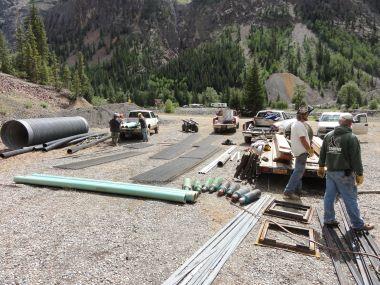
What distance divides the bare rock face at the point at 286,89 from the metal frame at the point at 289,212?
125633 mm

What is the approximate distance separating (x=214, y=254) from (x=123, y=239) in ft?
6.24

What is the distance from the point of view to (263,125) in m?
21.6

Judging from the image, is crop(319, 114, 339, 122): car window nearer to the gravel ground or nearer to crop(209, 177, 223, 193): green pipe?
the gravel ground

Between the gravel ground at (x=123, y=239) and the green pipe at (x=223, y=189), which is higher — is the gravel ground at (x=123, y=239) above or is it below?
below

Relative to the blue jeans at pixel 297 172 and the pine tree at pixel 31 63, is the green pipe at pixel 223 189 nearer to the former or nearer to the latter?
the blue jeans at pixel 297 172

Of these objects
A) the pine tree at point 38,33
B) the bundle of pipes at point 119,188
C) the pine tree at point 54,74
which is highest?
the pine tree at point 38,33

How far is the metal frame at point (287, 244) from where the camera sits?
6398 millimetres

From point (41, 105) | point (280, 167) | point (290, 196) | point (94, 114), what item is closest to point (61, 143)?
point (94, 114)

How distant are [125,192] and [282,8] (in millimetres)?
196065

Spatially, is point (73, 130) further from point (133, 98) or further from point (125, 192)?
point (133, 98)

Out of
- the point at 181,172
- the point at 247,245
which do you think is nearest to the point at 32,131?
the point at 181,172

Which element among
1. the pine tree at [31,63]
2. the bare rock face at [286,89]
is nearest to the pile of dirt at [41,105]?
the pine tree at [31,63]

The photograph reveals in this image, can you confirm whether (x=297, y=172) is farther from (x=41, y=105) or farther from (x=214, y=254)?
(x=41, y=105)

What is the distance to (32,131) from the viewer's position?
58.6ft
